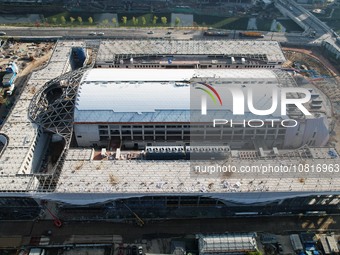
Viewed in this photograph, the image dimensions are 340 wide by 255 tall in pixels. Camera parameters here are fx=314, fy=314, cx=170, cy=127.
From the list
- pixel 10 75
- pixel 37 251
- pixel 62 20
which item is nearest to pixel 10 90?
pixel 10 75

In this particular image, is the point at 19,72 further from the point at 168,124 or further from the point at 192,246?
the point at 192,246

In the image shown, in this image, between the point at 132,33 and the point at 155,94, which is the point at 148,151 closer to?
the point at 155,94

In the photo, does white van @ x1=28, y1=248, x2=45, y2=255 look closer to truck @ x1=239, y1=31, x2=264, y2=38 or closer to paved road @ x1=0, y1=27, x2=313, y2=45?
paved road @ x1=0, y1=27, x2=313, y2=45

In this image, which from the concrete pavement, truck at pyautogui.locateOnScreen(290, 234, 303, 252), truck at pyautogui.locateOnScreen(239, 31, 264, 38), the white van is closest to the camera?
the white van

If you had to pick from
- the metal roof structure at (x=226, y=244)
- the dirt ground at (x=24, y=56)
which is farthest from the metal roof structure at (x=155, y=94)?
the dirt ground at (x=24, y=56)

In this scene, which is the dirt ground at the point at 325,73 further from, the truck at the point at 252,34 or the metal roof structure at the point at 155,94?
the metal roof structure at the point at 155,94

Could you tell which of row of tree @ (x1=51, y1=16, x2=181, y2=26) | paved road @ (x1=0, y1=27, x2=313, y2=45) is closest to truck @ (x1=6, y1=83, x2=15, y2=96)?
paved road @ (x1=0, y1=27, x2=313, y2=45)
